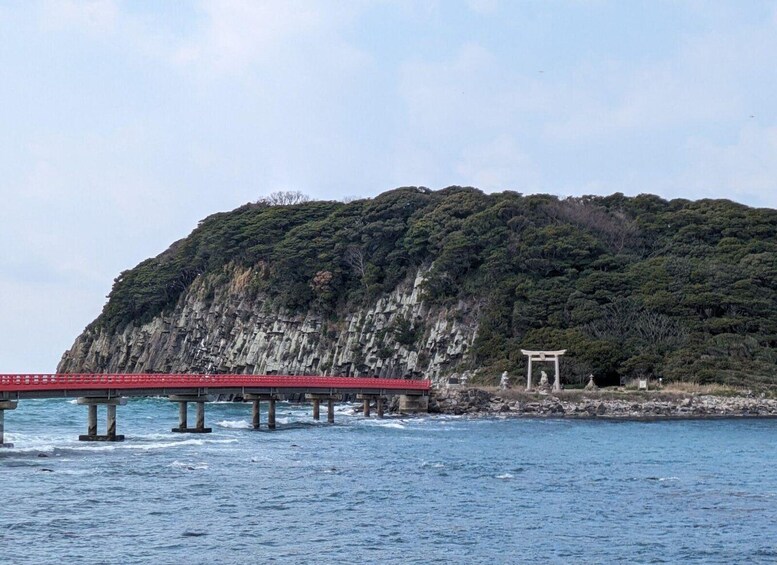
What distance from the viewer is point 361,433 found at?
209 feet

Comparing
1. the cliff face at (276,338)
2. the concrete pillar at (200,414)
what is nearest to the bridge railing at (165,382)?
the concrete pillar at (200,414)

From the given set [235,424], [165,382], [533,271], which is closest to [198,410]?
[165,382]

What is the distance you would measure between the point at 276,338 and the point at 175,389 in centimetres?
6176

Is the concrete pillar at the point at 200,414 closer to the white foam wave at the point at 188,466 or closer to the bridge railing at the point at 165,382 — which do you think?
the bridge railing at the point at 165,382

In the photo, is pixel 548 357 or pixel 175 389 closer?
pixel 175 389

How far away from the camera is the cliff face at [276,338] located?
10956 centimetres

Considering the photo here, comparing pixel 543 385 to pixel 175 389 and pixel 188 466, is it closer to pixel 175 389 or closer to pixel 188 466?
pixel 175 389

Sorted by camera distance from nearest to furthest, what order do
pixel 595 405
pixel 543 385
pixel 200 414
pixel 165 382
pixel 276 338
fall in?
pixel 165 382
pixel 200 414
pixel 595 405
pixel 543 385
pixel 276 338

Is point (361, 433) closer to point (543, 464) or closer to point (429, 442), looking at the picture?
point (429, 442)

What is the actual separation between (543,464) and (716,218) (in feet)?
273

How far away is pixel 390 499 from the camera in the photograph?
35.0 metres

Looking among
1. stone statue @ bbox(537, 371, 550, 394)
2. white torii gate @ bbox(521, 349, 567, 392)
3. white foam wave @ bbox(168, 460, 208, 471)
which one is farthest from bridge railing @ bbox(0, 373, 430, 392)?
white foam wave @ bbox(168, 460, 208, 471)

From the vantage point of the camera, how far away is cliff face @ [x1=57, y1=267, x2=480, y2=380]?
109562 mm

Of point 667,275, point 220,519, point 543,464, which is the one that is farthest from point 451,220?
point 220,519
